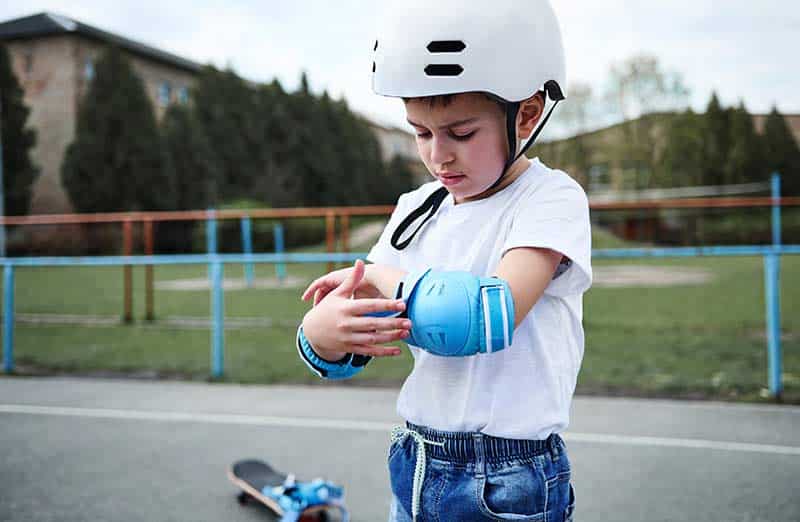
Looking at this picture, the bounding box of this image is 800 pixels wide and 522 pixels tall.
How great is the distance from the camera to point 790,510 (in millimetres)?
3195

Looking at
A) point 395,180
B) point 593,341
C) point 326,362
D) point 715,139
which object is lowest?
point 593,341

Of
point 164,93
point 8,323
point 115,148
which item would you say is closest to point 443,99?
point 8,323

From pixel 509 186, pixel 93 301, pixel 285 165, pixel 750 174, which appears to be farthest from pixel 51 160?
pixel 509 186

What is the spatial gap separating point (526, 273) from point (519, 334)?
0.55 feet

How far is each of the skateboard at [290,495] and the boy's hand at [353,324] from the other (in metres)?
1.94

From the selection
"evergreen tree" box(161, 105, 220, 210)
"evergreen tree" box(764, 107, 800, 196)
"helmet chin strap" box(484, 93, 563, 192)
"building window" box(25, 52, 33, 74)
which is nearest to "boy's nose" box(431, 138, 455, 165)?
"helmet chin strap" box(484, 93, 563, 192)

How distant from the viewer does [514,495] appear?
1377mm

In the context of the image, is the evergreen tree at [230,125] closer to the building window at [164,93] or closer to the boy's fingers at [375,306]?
the building window at [164,93]

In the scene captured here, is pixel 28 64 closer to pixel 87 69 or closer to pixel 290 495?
pixel 87 69

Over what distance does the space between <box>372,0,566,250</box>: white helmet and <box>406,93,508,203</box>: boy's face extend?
0.02 m

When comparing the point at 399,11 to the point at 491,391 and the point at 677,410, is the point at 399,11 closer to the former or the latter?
the point at 491,391

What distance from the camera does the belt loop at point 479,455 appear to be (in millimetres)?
1392

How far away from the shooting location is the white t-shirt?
134cm

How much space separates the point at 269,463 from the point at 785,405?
3502 millimetres
